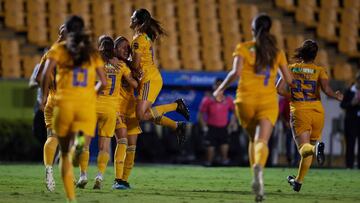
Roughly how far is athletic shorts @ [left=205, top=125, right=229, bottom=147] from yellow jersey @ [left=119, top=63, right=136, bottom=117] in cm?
905

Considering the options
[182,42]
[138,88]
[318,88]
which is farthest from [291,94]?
[182,42]

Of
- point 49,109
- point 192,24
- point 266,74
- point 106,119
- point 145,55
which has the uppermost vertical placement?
point 192,24

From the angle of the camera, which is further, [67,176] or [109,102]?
[109,102]

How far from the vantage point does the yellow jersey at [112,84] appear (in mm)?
13703

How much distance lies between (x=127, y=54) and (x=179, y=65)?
469 inches

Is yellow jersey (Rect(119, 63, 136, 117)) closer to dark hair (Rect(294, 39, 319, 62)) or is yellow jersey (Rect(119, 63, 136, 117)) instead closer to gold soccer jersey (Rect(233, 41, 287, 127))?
dark hair (Rect(294, 39, 319, 62))

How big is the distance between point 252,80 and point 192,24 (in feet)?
52.2

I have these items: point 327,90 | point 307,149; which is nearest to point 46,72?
point 307,149

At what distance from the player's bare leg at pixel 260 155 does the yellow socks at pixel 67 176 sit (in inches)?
80.5

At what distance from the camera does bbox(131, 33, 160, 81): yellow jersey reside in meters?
14.2

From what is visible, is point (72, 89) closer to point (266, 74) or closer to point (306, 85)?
point (266, 74)

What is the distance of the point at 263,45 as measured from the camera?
1129cm

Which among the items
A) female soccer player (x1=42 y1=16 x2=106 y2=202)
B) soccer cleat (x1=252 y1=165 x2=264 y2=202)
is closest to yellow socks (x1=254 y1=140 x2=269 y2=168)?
soccer cleat (x1=252 y1=165 x2=264 y2=202)

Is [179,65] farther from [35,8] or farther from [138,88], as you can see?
[138,88]
